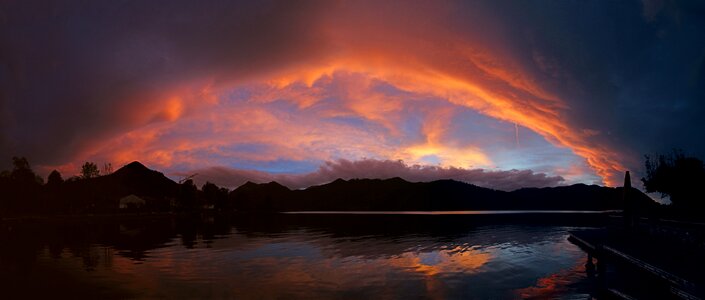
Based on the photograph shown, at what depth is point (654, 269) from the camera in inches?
798

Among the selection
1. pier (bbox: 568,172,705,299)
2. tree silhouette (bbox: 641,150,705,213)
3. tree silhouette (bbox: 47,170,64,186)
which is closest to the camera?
pier (bbox: 568,172,705,299)

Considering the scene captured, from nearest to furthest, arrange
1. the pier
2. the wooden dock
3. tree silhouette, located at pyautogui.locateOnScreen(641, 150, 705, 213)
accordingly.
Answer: the wooden dock
the pier
tree silhouette, located at pyautogui.locateOnScreen(641, 150, 705, 213)

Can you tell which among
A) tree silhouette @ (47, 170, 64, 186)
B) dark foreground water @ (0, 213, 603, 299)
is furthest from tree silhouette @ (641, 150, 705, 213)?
tree silhouette @ (47, 170, 64, 186)

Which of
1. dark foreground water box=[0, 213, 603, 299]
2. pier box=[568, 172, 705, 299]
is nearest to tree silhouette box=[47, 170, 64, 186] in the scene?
dark foreground water box=[0, 213, 603, 299]

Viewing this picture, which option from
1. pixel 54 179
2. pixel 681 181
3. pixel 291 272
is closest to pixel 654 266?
pixel 291 272

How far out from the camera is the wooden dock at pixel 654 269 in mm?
18250

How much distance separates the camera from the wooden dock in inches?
719

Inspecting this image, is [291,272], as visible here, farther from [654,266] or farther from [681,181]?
[681,181]

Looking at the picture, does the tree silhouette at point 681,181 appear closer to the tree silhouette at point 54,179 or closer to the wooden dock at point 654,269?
the wooden dock at point 654,269

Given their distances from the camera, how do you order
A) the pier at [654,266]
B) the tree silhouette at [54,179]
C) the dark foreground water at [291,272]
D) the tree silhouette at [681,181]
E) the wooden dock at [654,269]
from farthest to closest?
the tree silhouette at [54,179], the tree silhouette at [681,181], the dark foreground water at [291,272], the pier at [654,266], the wooden dock at [654,269]

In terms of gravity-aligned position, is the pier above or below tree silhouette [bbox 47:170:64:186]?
below

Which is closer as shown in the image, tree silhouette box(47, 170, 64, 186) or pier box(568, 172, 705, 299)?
pier box(568, 172, 705, 299)

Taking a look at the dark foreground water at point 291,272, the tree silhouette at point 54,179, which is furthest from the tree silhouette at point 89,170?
the dark foreground water at point 291,272

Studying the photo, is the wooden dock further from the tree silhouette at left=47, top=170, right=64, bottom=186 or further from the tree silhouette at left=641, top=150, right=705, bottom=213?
the tree silhouette at left=47, top=170, right=64, bottom=186
